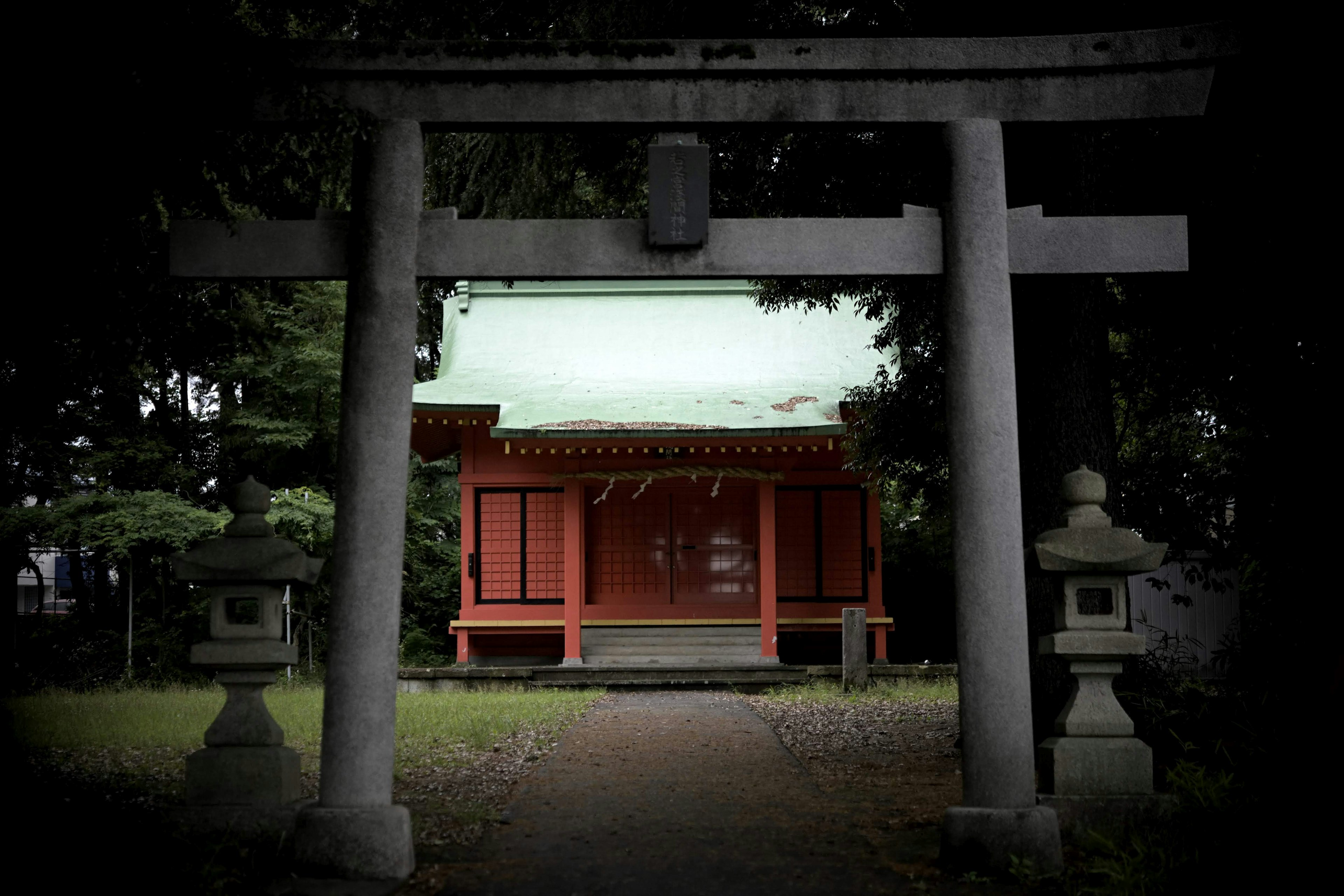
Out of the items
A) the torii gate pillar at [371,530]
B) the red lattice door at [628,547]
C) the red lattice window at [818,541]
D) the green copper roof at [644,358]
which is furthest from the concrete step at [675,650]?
the torii gate pillar at [371,530]

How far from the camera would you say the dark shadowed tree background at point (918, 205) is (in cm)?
514

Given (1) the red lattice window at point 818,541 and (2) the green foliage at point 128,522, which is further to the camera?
(1) the red lattice window at point 818,541

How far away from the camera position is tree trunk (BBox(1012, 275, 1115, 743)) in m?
6.79

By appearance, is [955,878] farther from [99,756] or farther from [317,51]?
[99,756]

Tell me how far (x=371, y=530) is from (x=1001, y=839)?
10.2 ft

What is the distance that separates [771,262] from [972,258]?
94 centimetres

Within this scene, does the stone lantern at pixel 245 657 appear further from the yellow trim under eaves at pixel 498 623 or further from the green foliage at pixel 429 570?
the green foliage at pixel 429 570

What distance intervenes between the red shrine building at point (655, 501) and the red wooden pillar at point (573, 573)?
2cm

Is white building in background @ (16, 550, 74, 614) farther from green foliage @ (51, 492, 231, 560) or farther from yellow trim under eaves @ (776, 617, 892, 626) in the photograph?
yellow trim under eaves @ (776, 617, 892, 626)

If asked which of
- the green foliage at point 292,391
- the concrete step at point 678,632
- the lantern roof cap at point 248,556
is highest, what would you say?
the green foliage at point 292,391

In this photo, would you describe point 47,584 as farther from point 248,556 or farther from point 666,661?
point 248,556

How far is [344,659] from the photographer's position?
4852 millimetres

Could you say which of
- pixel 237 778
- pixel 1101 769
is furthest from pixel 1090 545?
pixel 237 778

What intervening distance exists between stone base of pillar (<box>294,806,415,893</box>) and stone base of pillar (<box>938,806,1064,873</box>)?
2437 millimetres
